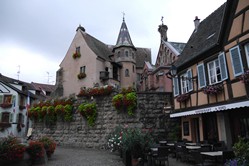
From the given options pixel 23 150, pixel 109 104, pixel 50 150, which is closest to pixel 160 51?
pixel 109 104

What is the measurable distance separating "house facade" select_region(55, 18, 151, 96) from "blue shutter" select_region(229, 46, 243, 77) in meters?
18.4

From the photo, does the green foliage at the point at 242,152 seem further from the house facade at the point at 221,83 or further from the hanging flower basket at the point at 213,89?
the hanging flower basket at the point at 213,89

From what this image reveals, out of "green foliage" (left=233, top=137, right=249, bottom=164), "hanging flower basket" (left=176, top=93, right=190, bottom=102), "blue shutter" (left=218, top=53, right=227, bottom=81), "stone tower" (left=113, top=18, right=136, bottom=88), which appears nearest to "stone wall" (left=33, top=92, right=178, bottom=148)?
"hanging flower basket" (left=176, top=93, right=190, bottom=102)

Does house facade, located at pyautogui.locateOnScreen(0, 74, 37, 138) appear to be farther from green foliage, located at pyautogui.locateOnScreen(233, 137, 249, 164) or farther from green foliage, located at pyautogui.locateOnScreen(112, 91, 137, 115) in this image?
green foliage, located at pyautogui.locateOnScreen(233, 137, 249, 164)

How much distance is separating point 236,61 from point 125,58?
21.1 m

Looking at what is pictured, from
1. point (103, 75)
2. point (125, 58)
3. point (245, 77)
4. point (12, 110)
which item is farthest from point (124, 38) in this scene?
point (245, 77)

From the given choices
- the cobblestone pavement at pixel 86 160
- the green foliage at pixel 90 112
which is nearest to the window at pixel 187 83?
the cobblestone pavement at pixel 86 160

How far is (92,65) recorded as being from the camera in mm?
26234

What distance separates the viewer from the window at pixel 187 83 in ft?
38.0

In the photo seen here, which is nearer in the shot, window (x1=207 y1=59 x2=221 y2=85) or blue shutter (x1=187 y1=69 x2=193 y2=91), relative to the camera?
window (x1=207 y1=59 x2=221 y2=85)

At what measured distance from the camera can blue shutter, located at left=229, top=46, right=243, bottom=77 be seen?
8281 millimetres

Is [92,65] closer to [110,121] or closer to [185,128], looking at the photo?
[110,121]

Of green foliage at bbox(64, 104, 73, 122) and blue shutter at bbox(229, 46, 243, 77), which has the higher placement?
blue shutter at bbox(229, 46, 243, 77)

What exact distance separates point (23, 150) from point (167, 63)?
15.8m
